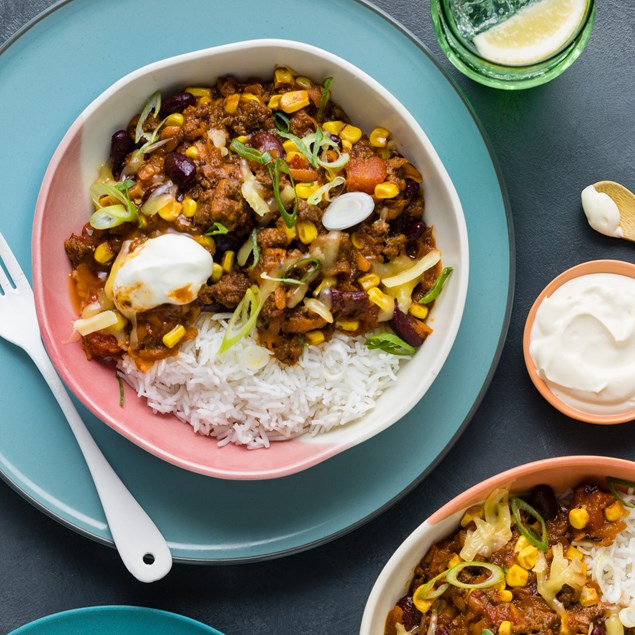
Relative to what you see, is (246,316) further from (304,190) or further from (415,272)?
(415,272)

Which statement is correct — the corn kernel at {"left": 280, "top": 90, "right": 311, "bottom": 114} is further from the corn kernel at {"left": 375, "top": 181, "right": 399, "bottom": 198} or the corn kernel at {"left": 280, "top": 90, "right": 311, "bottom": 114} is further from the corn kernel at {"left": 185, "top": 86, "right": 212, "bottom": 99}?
the corn kernel at {"left": 375, "top": 181, "right": 399, "bottom": 198}

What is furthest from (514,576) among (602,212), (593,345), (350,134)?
(350,134)

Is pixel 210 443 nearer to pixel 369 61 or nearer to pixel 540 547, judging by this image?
pixel 540 547

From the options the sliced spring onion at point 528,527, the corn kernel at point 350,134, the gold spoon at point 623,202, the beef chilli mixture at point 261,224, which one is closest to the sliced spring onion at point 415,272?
the beef chilli mixture at point 261,224

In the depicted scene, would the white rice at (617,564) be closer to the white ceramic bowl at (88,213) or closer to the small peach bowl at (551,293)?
the small peach bowl at (551,293)

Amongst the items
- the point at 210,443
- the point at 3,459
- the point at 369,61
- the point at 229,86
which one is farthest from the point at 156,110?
the point at 3,459

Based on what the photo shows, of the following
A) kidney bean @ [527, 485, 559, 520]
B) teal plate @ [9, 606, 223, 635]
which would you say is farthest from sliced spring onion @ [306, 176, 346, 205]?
teal plate @ [9, 606, 223, 635]
